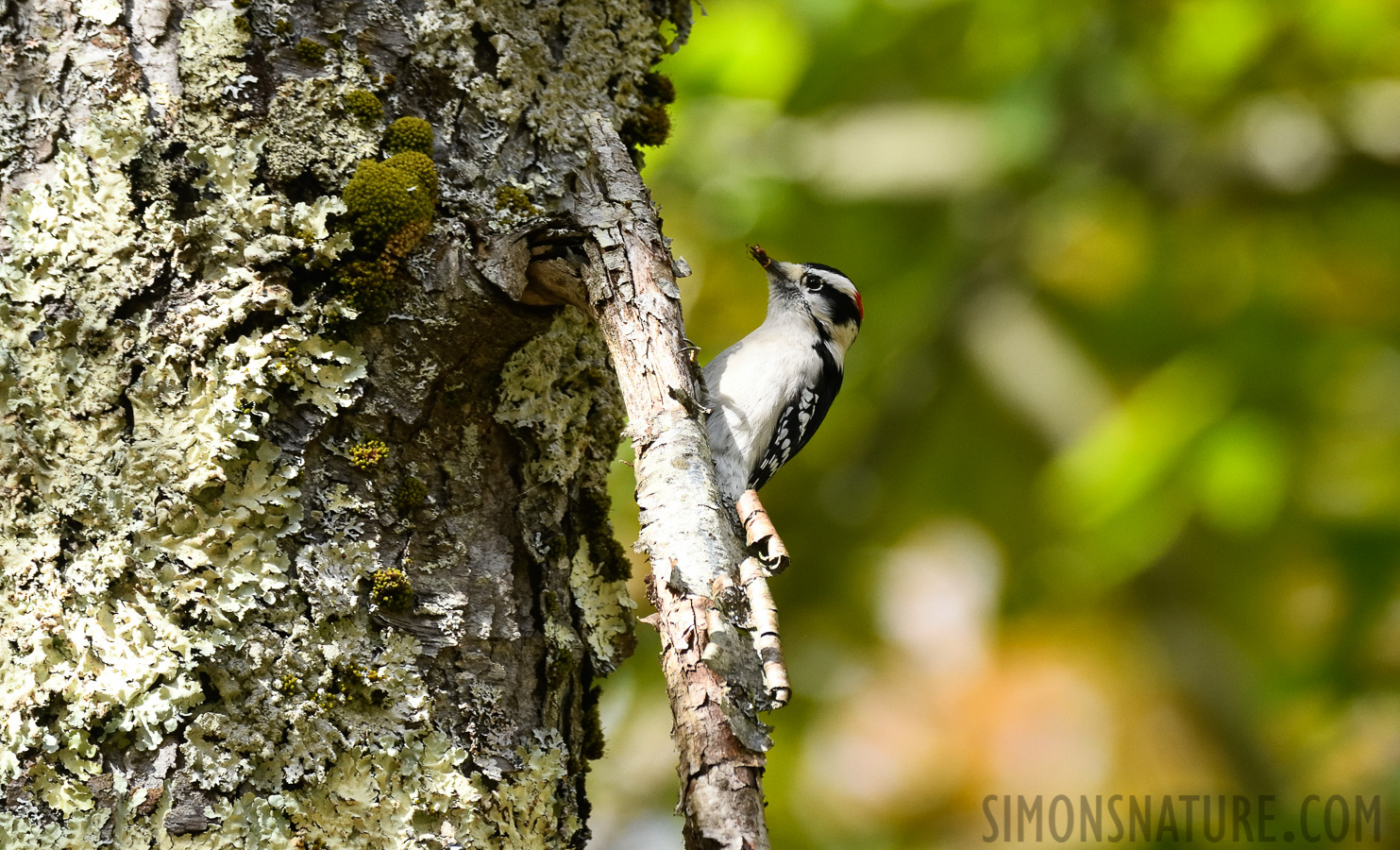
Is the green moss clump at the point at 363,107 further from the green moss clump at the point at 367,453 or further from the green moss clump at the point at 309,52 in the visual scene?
the green moss clump at the point at 367,453

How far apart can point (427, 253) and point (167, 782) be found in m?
1.13

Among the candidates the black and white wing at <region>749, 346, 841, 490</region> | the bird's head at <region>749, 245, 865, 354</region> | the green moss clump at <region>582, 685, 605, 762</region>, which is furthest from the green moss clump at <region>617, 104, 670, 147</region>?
the bird's head at <region>749, 245, 865, 354</region>

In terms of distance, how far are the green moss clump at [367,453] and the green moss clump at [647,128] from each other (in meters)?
1.09

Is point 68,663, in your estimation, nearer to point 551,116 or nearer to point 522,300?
point 522,300

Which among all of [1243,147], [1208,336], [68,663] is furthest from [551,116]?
[1243,147]

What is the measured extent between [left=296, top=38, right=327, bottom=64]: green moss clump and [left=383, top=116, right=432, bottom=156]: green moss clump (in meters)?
0.20

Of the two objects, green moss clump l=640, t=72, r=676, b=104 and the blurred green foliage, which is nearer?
green moss clump l=640, t=72, r=676, b=104

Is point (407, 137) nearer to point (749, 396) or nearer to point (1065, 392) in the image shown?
point (749, 396)

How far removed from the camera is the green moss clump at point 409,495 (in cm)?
226

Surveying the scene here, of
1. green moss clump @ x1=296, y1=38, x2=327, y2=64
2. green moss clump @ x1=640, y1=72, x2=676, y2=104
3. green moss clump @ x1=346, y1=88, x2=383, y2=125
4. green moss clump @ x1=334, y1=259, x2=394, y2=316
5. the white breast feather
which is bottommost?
green moss clump @ x1=334, y1=259, x2=394, y2=316

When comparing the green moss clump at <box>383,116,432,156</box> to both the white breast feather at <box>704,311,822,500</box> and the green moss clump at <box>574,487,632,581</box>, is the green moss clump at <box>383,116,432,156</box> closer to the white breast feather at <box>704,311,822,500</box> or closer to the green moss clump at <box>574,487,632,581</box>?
the green moss clump at <box>574,487,632,581</box>

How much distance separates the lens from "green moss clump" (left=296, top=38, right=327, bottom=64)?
7.55 ft

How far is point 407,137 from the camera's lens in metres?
2.34

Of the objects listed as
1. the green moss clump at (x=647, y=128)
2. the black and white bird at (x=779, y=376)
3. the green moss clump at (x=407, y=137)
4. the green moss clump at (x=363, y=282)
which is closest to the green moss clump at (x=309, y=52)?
the green moss clump at (x=407, y=137)
